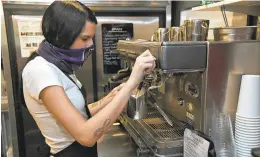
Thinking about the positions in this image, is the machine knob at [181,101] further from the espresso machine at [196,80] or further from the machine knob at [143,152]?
the machine knob at [143,152]

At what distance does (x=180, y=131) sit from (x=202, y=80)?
258mm

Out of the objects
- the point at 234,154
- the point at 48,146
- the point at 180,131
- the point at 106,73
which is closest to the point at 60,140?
the point at 48,146

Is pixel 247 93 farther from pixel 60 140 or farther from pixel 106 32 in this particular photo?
pixel 106 32

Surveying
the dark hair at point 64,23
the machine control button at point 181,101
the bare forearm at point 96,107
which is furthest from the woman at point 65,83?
the machine control button at point 181,101

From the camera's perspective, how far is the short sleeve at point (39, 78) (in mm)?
829

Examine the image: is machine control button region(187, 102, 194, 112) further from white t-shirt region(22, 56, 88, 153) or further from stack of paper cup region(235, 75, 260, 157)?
white t-shirt region(22, 56, 88, 153)

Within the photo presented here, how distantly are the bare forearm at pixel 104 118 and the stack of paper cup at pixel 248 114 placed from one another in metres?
0.43

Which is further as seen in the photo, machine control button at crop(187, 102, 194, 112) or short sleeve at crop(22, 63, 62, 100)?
machine control button at crop(187, 102, 194, 112)

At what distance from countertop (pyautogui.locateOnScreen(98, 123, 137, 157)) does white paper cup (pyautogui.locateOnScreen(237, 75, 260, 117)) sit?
1.71ft

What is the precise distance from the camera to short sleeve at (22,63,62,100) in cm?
83

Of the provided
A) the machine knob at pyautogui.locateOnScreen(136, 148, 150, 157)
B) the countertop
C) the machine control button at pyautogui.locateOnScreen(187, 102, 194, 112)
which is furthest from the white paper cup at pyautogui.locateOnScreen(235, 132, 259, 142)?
the countertop

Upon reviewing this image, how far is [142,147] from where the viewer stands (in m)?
1.07

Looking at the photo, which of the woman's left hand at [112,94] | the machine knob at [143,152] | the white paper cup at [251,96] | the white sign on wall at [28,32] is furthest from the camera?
the white sign on wall at [28,32]

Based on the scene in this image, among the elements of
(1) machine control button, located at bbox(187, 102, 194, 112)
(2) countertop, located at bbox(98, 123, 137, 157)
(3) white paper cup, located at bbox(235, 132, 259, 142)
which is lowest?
(2) countertop, located at bbox(98, 123, 137, 157)
